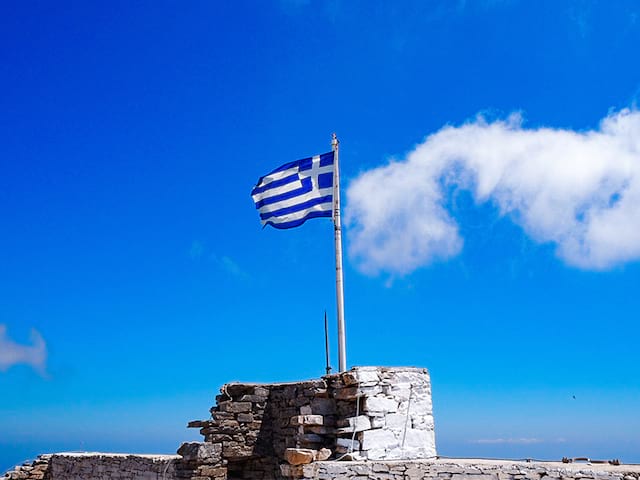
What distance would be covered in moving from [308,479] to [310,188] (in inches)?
254

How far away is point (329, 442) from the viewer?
11859 mm

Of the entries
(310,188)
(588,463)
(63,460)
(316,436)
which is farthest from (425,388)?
(63,460)

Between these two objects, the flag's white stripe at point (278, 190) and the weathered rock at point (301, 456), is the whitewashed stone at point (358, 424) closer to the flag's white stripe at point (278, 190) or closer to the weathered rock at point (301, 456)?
the weathered rock at point (301, 456)

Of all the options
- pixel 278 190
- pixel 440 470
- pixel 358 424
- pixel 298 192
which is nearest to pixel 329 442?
pixel 358 424

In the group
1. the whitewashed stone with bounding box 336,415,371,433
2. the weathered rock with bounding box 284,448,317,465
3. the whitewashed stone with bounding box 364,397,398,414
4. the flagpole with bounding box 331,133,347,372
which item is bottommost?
the weathered rock with bounding box 284,448,317,465

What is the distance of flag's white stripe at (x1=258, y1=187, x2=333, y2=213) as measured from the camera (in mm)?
14961

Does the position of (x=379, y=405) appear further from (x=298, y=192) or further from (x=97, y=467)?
(x=97, y=467)

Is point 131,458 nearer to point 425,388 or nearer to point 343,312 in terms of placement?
point 343,312

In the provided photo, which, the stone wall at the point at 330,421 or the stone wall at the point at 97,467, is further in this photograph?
the stone wall at the point at 97,467

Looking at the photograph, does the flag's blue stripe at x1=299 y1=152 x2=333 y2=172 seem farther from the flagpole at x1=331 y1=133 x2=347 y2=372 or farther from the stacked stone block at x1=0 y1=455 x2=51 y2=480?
the stacked stone block at x1=0 y1=455 x2=51 y2=480

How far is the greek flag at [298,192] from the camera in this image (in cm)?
1498

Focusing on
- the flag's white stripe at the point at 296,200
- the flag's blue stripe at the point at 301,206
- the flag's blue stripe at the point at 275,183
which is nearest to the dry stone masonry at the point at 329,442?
the flag's blue stripe at the point at 301,206

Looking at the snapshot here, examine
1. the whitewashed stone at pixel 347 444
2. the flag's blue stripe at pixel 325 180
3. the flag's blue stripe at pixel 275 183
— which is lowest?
the whitewashed stone at pixel 347 444

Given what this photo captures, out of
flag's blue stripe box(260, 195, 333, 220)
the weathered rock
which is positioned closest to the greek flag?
flag's blue stripe box(260, 195, 333, 220)
